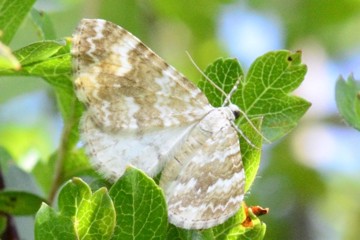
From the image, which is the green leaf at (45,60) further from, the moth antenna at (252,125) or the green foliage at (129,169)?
the moth antenna at (252,125)

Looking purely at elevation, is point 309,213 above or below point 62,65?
below

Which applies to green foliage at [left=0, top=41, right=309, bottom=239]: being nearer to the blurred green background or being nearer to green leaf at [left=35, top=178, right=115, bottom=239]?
green leaf at [left=35, top=178, right=115, bottom=239]

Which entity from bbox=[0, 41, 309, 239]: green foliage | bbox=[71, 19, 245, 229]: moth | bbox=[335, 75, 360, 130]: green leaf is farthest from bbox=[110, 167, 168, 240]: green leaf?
bbox=[335, 75, 360, 130]: green leaf

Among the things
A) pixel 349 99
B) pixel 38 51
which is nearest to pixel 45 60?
pixel 38 51

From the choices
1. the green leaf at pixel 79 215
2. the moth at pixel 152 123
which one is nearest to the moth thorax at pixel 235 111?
the moth at pixel 152 123

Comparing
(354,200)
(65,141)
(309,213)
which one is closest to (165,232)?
(65,141)

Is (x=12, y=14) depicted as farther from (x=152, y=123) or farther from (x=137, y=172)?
(x=137, y=172)

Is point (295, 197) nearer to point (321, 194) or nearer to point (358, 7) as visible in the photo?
point (321, 194)
